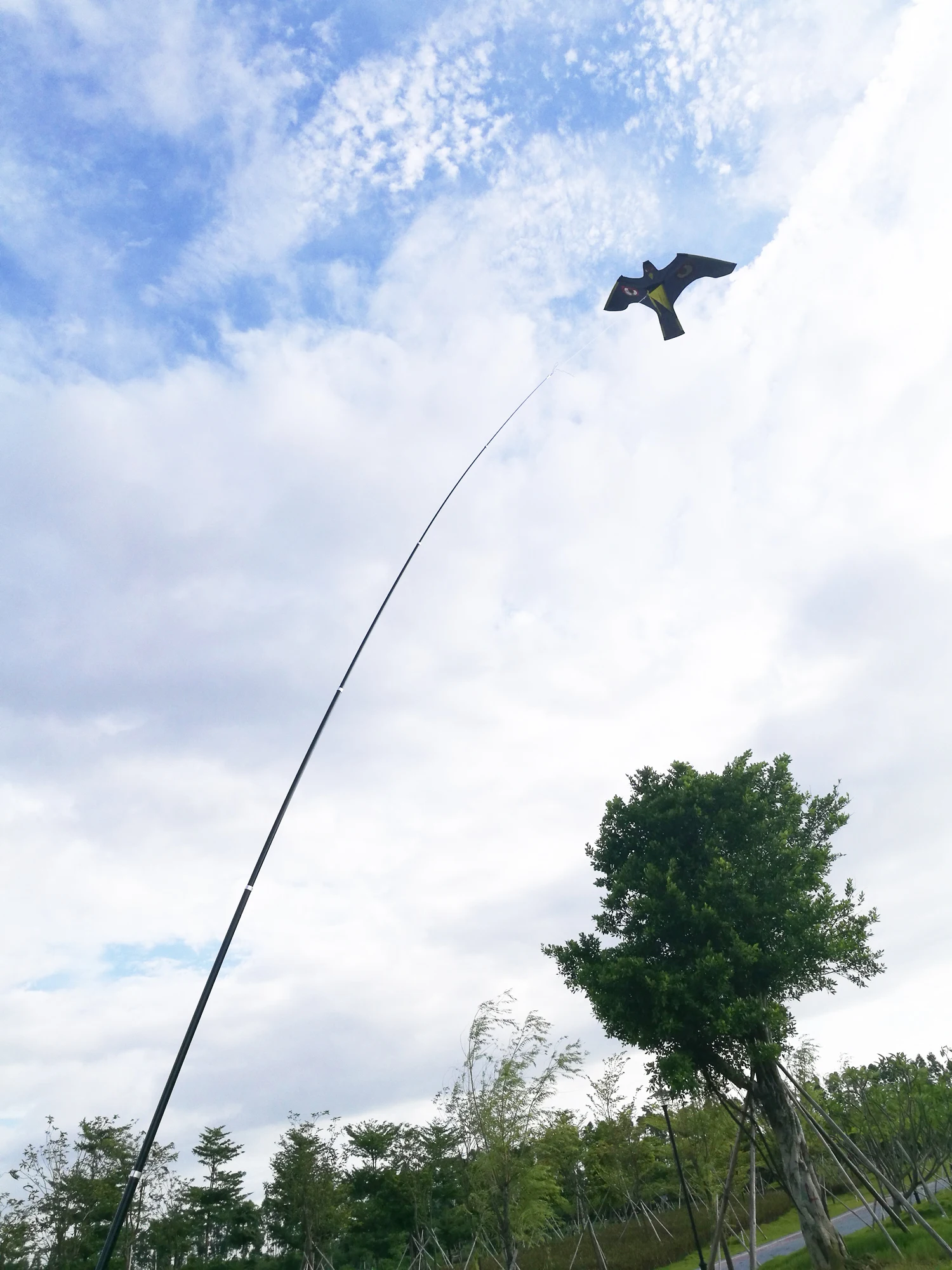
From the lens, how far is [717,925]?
21.3m

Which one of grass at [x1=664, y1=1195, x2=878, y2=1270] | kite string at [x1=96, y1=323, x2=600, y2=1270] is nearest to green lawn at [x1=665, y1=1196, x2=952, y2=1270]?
grass at [x1=664, y1=1195, x2=878, y2=1270]

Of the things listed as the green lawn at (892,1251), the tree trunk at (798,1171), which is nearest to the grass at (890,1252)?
the green lawn at (892,1251)

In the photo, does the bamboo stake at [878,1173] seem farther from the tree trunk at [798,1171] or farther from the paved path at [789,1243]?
the paved path at [789,1243]

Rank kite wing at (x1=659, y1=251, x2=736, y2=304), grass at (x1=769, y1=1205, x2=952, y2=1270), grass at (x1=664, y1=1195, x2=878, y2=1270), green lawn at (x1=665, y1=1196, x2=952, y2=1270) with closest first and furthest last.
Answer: kite wing at (x1=659, y1=251, x2=736, y2=304) < grass at (x1=769, y1=1205, x2=952, y2=1270) < green lawn at (x1=665, y1=1196, x2=952, y2=1270) < grass at (x1=664, y1=1195, x2=878, y2=1270)

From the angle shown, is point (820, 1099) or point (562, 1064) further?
point (820, 1099)

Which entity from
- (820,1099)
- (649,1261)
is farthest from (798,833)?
(649,1261)

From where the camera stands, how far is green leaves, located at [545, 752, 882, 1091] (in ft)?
67.5

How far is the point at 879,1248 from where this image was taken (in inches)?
880

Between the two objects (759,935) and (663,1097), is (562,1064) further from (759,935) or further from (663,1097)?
(759,935)

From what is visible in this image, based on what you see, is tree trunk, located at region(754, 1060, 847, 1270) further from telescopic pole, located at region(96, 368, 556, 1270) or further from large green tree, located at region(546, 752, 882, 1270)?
telescopic pole, located at region(96, 368, 556, 1270)

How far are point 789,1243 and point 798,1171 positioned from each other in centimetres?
2051

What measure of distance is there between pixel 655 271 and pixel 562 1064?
2811 cm

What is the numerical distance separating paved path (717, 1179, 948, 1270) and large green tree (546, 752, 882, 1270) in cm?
1379

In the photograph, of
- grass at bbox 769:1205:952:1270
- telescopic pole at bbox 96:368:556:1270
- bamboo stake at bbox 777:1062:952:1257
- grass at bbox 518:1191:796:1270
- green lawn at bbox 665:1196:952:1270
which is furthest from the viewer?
grass at bbox 518:1191:796:1270
